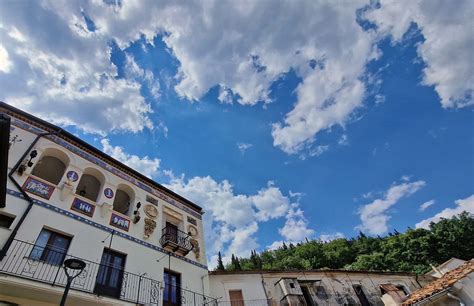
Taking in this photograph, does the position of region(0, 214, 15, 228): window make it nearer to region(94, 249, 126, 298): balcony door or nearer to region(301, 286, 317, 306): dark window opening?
region(94, 249, 126, 298): balcony door

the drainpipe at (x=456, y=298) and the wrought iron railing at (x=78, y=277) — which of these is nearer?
the wrought iron railing at (x=78, y=277)

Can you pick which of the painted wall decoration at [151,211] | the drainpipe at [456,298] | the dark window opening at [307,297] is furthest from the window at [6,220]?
the dark window opening at [307,297]

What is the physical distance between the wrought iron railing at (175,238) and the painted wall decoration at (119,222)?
198 cm

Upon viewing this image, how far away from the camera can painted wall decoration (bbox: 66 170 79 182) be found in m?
11.8

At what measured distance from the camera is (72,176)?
39.1ft

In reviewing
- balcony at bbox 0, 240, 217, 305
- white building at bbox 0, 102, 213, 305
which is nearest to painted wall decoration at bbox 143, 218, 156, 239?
white building at bbox 0, 102, 213, 305

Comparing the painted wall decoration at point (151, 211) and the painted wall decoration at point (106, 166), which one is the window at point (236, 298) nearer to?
the painted wall decoration at point (106, 166)

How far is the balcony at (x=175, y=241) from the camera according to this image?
13.4 metres

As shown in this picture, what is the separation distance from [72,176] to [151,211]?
171 inches

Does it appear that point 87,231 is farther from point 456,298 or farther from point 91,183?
point 456,298

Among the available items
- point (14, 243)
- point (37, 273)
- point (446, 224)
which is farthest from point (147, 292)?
point (446, 224)

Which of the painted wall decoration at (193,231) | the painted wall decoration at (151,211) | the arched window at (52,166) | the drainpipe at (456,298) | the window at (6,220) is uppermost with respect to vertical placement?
the arched window at (52,166)

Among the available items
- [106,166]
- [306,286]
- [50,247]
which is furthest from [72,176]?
[306,286]

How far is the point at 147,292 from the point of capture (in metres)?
11.2
